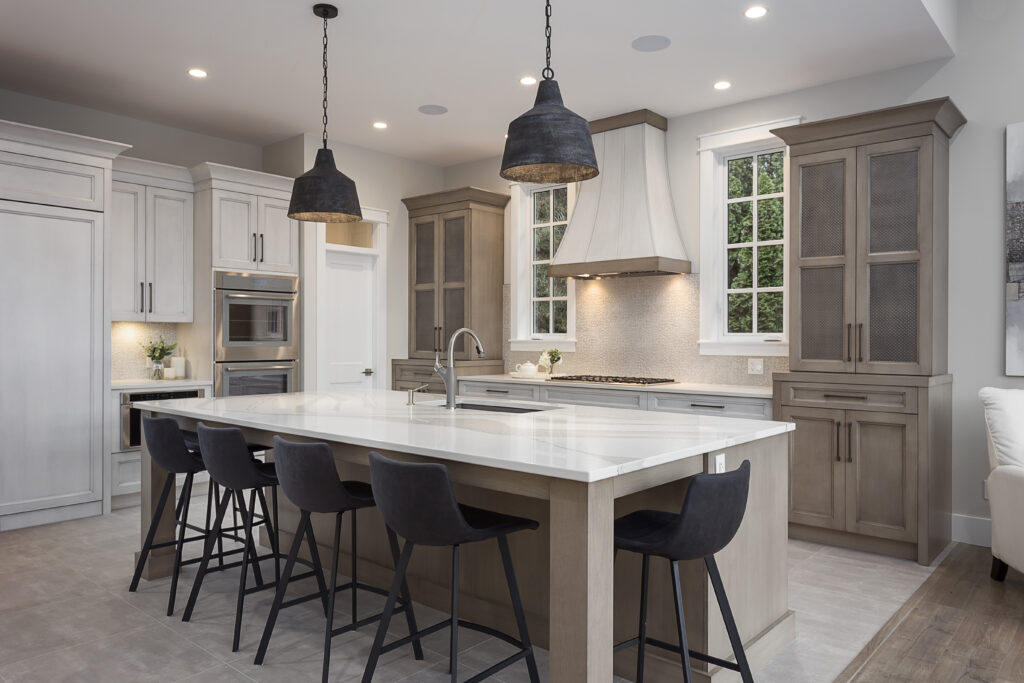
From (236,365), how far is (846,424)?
441 cm

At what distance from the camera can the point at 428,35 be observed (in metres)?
4.17

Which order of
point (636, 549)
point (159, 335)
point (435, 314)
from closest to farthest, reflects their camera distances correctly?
point (636, 549), point (159, 335), point (435, 314)

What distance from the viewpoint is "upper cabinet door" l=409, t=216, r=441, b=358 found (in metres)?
6.84

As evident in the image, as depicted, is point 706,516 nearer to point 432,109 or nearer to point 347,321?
point 432,109

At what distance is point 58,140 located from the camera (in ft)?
15.2

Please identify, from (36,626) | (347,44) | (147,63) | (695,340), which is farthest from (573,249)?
(36,626)

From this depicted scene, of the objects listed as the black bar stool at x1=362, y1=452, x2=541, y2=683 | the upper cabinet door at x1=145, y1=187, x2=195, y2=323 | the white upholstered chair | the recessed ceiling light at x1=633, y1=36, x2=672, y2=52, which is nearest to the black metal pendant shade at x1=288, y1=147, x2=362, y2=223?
the black bar stool at x1=362, y1=452, x2=541, y2=683

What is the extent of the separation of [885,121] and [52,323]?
5.31m

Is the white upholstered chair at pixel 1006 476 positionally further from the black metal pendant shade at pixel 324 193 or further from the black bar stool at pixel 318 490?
the black metal pendant shade at pixel 324 193

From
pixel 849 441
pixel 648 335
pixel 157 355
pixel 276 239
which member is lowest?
pixel 849 441

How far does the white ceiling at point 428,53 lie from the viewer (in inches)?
151

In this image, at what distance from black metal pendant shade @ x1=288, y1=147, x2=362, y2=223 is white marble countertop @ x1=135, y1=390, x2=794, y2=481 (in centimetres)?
99

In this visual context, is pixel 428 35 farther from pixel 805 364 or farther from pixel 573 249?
pixel 805 364

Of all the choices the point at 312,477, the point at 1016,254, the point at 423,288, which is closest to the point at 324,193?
the point at 312,477
